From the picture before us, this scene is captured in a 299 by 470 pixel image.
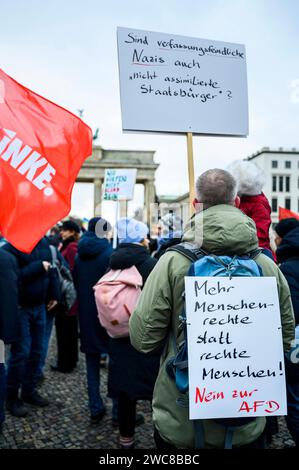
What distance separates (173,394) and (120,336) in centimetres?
130

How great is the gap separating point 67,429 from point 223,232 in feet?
8.95

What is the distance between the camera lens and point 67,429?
351 centimetres

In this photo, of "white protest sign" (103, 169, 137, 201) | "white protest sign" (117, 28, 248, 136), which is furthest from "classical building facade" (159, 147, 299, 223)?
"white protest sign" (117, 28, 248, 136)

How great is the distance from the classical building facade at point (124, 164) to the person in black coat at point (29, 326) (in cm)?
3672

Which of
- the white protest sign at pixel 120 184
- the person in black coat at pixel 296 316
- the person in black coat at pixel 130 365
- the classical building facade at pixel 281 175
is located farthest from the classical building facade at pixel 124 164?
the person in black coat at pixel 296 316

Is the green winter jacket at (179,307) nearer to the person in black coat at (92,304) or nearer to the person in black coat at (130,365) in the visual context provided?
the person in black coat at (130,365)

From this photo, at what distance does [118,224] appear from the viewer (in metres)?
3.29

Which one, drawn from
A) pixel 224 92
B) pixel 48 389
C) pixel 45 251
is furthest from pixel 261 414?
pixel 48 389

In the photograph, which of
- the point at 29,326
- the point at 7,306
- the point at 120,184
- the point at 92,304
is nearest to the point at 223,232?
the point at 7,306

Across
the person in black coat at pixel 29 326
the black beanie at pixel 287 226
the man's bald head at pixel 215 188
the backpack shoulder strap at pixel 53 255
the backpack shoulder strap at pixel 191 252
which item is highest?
the man's bald head at pixel 215 188

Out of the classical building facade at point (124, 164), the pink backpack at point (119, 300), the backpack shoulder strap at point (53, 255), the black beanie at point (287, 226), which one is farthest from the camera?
the classical building facade at point (124, 164)

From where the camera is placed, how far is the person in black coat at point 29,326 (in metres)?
3.84

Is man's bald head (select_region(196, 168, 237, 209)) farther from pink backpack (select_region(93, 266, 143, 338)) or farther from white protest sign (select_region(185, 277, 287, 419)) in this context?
pink backpack (select_region(93, 266, 143, 338))

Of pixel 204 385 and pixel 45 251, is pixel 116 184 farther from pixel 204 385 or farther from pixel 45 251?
pixel 204 385
